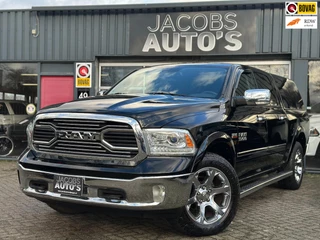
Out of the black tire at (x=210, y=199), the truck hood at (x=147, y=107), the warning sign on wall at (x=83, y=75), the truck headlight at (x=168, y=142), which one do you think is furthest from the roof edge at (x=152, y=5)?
the truck headlight at (x=168, y=142)

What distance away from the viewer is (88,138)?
12.0 feet

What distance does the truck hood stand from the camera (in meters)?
3.57

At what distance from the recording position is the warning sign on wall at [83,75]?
406 inches

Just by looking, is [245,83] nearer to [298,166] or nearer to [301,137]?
[301,137]

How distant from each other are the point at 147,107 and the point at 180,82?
4.10 feet

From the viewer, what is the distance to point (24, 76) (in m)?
10.7

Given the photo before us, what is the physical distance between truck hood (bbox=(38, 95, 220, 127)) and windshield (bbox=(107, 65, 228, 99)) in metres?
0.33

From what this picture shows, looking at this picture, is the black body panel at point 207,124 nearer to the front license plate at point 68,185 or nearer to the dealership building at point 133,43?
the front license plate at point 68,185

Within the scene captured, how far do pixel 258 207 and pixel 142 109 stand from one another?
268cm

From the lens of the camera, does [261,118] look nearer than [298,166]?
Yes

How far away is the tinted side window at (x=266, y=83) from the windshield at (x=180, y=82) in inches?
33.0

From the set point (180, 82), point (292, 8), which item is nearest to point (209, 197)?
point (180, 82)

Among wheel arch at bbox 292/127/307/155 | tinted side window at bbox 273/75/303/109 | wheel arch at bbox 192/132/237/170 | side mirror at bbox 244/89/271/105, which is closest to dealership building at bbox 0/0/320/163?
tinted side window at bbox 273/75/303/109

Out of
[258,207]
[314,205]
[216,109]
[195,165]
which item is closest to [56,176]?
[195,165]
